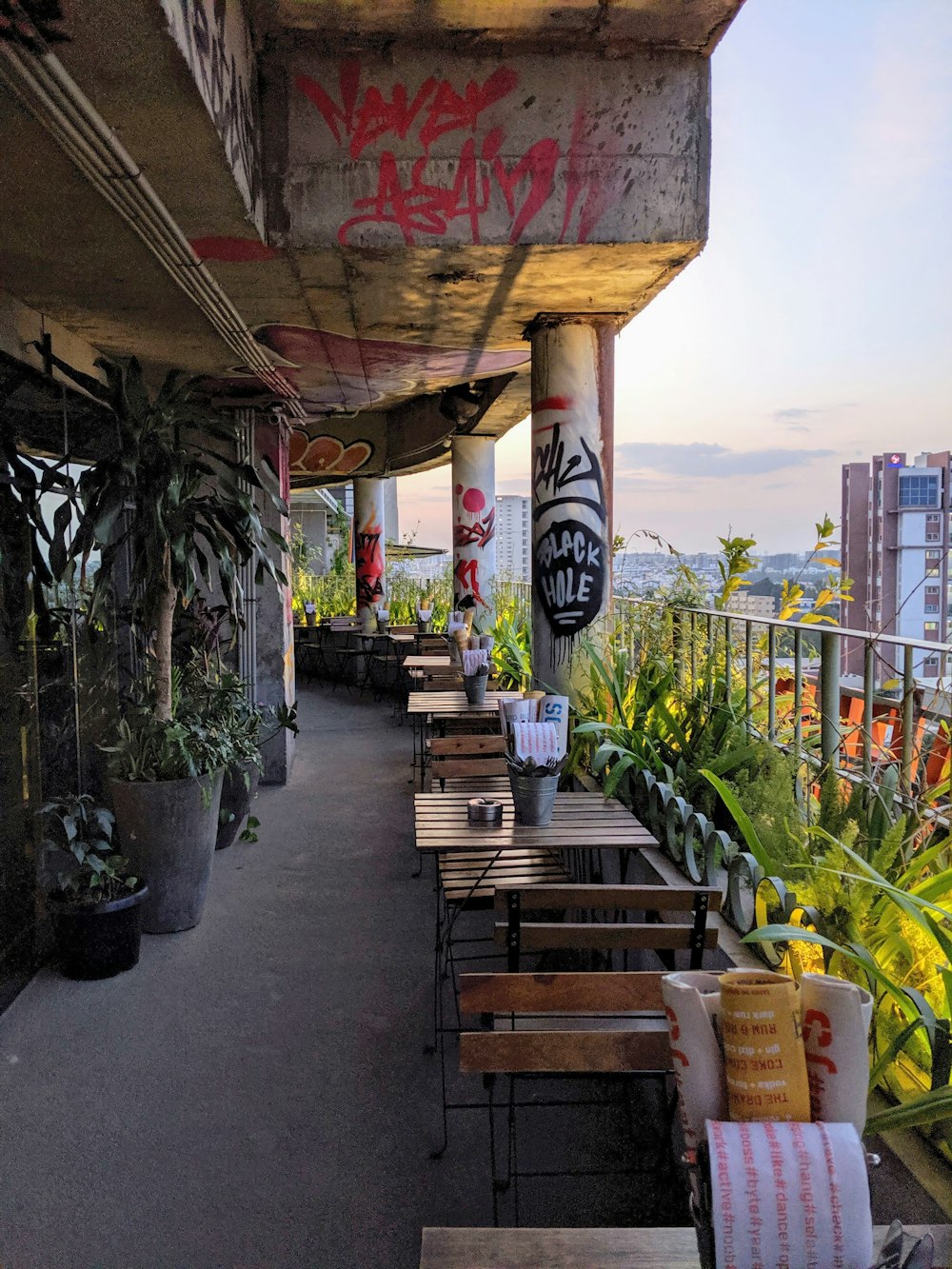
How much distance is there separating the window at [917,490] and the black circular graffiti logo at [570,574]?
1.58 m

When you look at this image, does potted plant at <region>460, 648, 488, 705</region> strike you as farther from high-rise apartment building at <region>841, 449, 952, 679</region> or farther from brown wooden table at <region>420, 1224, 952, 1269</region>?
brown wooden table at <region>420, 1224, 952, 1269</region>

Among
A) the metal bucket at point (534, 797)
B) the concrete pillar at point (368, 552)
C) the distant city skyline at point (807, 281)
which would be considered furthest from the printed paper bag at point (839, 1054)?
the concrete pillar at point (368, 552)

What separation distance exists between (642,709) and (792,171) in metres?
2.26

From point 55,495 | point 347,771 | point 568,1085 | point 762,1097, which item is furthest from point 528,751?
point 347,771

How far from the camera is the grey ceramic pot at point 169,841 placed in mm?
3615

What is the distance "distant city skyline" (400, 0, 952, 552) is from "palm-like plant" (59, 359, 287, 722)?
215 cm

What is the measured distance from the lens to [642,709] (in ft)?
13.3

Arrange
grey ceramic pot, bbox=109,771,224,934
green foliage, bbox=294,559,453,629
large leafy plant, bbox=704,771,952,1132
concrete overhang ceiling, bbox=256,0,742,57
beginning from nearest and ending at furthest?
large leafy plant, bbox=704,771,952,1132
concrete overhang ceiling, bbox=256,0,742,57
grey ceramic pot, bbox=109,771,224,934
green foliage, bbox=294,559,453,629

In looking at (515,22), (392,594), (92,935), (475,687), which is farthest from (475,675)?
(392,594)

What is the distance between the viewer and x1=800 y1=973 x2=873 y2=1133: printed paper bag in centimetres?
99

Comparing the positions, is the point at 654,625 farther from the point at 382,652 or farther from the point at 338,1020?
the point at 382,652

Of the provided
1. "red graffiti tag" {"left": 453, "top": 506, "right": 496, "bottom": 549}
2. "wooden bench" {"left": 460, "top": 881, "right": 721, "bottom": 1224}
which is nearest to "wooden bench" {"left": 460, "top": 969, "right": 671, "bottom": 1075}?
"wooden bench" {"left": 460, "top": 881, "right": 721, "bottom": 1224}

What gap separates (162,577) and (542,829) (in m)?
1.96

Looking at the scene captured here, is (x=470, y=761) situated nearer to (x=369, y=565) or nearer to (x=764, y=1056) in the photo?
(x=764, y=1056)
